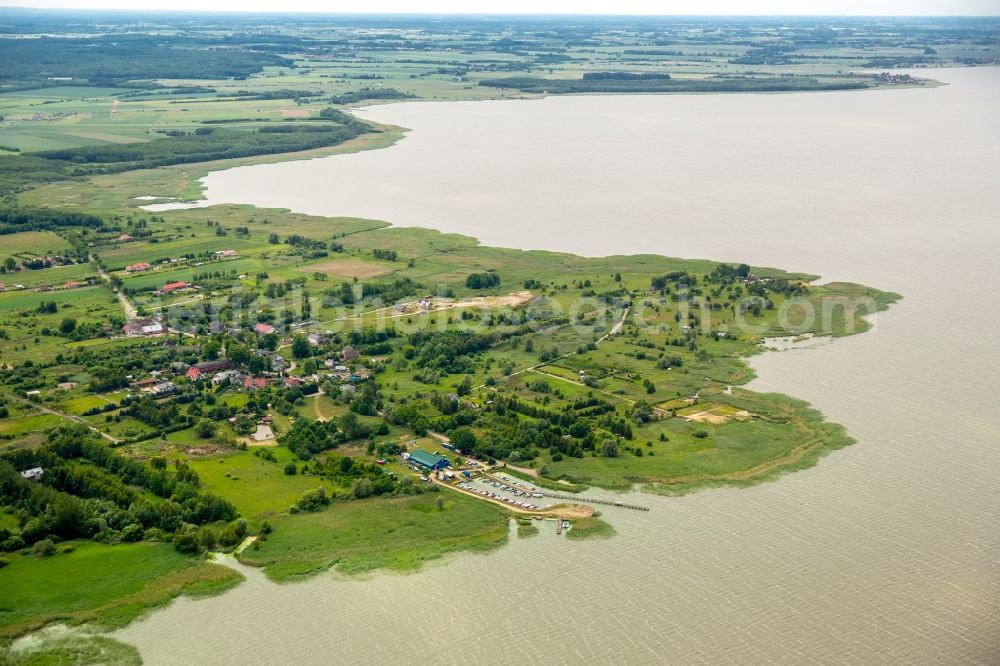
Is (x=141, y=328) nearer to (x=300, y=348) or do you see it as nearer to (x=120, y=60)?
(x=300, y=348)

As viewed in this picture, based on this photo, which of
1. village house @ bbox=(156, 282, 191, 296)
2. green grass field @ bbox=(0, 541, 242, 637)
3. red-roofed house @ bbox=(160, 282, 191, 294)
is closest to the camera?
green grass field @ bbox=(0, 541, 242, 637)

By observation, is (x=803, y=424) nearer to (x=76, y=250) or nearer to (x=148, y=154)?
(x=76, y=250)

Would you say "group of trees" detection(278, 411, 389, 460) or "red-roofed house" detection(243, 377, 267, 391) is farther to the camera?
"red-roofed house" detection(243, 377, 267, 391)

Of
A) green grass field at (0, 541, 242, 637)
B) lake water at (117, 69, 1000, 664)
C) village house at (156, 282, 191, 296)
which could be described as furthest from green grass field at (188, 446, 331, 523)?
village house at (156, 282, 191, 296)

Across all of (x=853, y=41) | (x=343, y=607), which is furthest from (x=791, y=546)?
(x=853, y=41)

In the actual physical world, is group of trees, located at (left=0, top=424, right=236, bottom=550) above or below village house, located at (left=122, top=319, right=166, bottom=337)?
above

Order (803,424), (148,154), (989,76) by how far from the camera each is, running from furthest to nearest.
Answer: (989,76)
(148,154)
(803,424)

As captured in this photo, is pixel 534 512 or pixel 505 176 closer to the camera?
pixel 534 512

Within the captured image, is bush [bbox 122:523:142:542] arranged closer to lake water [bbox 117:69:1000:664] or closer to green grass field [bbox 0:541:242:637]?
green grass field [bbox 0:541:242:637]
